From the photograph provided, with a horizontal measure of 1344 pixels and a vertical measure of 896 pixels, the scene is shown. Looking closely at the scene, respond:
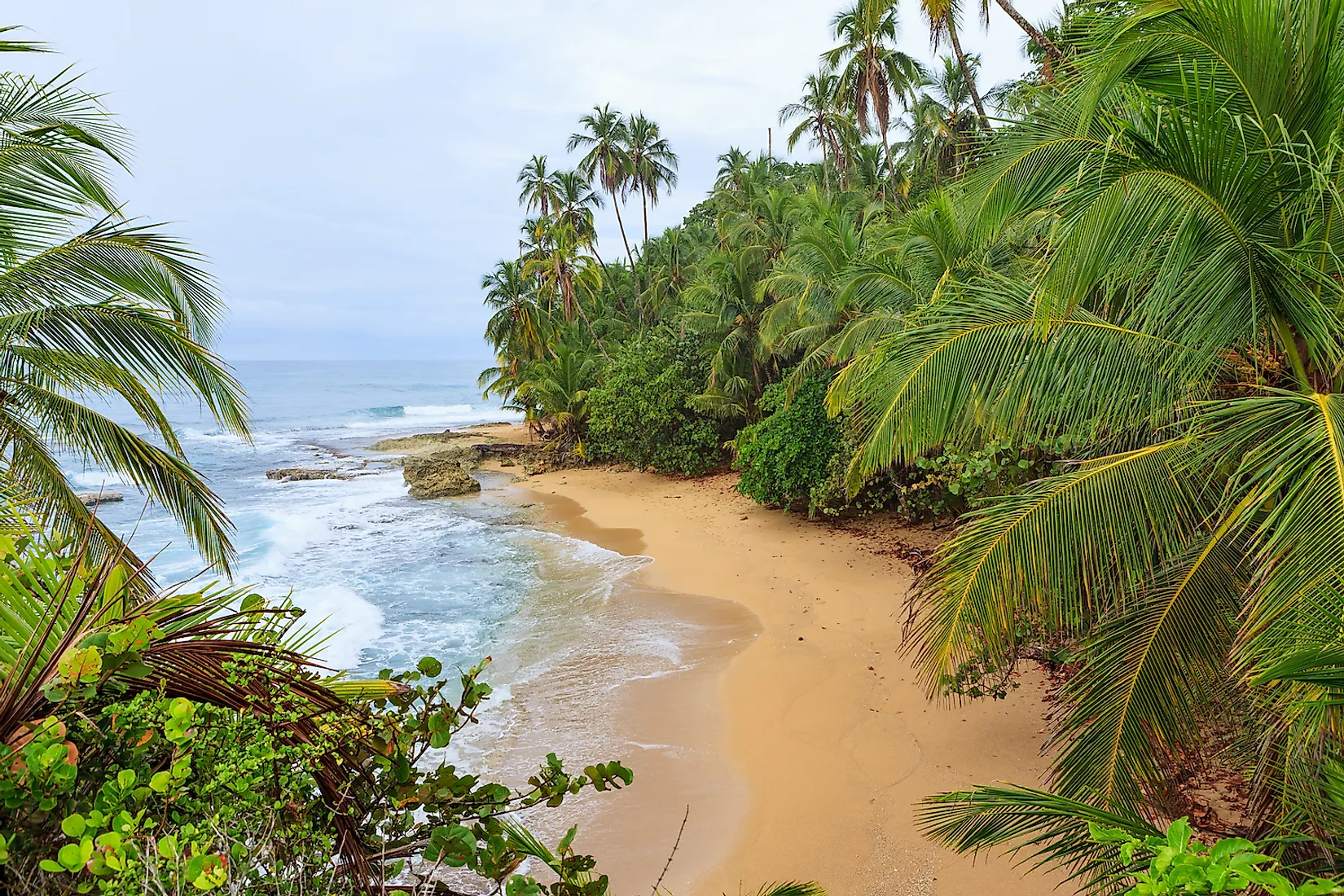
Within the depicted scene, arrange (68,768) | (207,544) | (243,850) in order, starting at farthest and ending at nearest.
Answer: (207,544)
(243,850)
(68,768)

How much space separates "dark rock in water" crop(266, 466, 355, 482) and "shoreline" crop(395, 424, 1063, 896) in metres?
19.2

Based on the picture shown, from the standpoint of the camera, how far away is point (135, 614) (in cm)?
183

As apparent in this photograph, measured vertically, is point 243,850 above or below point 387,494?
above

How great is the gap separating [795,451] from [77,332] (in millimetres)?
11129

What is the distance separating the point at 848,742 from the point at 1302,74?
5.54m

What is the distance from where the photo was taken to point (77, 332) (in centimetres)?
433

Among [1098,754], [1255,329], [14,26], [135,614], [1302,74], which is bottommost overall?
[1098,754]

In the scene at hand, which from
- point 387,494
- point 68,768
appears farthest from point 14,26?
point 387,494

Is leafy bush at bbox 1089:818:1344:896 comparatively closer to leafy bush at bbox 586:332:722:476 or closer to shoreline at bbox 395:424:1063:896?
shoreline at bbox 395:424:1063:896

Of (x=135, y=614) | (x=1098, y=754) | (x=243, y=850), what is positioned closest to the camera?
(x=243, y=850)

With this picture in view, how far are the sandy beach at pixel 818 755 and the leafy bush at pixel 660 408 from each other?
924cm

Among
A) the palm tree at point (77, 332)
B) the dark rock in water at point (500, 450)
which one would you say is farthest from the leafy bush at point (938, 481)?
the dark rock in water at point (500, 450)

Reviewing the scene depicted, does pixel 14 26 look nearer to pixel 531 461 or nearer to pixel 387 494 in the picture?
pixel 387 494

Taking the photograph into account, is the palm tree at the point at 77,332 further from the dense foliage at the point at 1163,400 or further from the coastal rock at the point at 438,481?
the coastal rock at the point at 438,481
